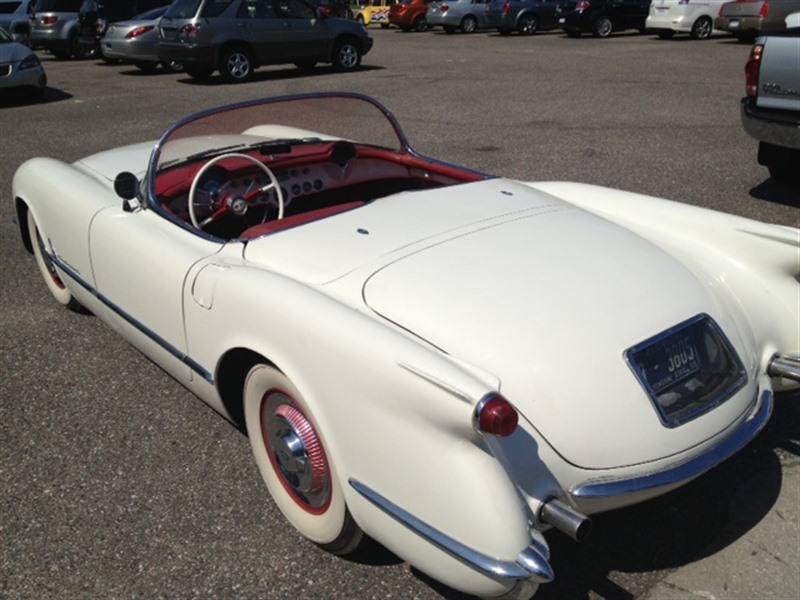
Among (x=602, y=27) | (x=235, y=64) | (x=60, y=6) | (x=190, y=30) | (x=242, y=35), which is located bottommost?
(x=602, y=27)

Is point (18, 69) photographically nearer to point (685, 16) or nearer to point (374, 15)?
point (685, 16)

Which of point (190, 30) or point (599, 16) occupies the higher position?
point (190, 30)

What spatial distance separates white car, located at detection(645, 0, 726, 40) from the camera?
1853 centimetres

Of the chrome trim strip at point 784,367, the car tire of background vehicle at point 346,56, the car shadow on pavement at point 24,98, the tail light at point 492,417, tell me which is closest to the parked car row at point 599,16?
the car tire of background vehicle at point 346,56

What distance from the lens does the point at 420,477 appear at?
224 centimetres

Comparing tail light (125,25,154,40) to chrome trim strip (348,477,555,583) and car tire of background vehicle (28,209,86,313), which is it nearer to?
car tire of background vehicle (28,209,86,313)

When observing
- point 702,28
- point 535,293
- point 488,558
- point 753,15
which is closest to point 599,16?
point 702,28

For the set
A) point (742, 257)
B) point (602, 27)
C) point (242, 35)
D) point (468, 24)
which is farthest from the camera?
point (468, 24)

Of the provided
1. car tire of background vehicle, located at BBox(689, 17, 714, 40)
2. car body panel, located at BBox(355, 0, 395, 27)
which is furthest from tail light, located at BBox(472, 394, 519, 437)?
car body panel, located at BBox(355, 0, 395, 27)

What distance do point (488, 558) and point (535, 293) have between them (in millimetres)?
878

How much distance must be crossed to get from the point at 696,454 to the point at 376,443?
933mm

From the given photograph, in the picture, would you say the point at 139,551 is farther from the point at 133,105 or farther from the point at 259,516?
the point at 133,105

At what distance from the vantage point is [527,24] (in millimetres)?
22656

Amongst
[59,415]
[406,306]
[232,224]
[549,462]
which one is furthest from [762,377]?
[59,415]
